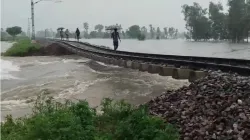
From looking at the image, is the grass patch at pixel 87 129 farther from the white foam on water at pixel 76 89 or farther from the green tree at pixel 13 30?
the green tree at pixel 13 30

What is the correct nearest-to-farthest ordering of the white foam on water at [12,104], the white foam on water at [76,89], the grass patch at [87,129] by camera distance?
the grass patch at [87,129] → the white foam on water at [12,104] → the white foam on water at [76,89]

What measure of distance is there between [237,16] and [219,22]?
18376 mm

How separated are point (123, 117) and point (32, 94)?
21.4 ft

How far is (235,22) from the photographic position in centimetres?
7788

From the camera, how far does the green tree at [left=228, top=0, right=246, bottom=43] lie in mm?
76387

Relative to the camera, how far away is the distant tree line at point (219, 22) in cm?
7694

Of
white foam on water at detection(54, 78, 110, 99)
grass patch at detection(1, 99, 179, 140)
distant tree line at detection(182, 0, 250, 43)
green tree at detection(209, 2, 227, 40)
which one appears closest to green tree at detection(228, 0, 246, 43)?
distant tree line at detection(182, 0, 250, 43)

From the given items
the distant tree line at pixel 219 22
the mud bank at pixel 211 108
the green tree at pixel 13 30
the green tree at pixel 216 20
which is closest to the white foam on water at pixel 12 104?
the mud bank at pixel 211 108


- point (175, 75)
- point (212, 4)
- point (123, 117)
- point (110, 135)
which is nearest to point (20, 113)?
point (123, 117)

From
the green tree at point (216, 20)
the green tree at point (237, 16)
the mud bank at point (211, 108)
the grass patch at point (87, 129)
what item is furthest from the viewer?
the green tree at point (216, 20)

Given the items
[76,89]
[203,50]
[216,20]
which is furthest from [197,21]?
[76,89]

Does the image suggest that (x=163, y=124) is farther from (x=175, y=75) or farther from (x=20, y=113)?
(x=175, y=75)

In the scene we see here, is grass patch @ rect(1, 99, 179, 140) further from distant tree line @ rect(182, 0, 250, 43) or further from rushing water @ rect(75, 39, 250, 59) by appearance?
distant tree line @ rect(182, 0, 250, 43)

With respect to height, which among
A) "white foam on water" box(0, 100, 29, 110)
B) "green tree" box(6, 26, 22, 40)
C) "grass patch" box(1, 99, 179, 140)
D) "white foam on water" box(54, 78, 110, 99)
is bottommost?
"white foam on water" box(0, 100, 29, 110)
